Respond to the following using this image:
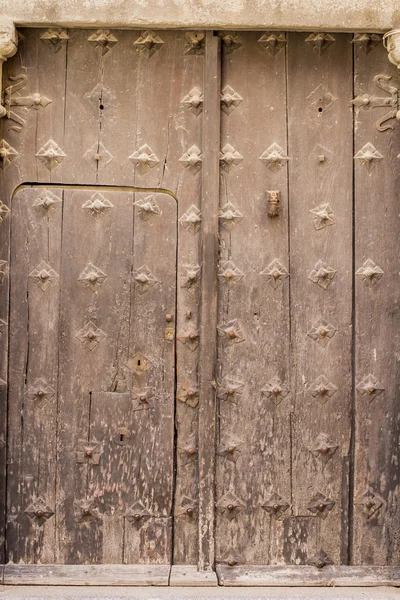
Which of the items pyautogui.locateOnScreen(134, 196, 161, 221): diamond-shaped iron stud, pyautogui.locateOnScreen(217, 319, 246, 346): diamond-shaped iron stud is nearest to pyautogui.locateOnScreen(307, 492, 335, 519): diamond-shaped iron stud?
pyautogui.locateOnScreen(217, 319, 246, 346): diamond-shaped iron stud

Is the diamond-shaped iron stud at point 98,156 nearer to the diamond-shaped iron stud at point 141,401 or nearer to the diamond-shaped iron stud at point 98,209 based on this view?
the diamond-shaped iron stud at point 98,209

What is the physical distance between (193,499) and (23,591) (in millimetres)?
662

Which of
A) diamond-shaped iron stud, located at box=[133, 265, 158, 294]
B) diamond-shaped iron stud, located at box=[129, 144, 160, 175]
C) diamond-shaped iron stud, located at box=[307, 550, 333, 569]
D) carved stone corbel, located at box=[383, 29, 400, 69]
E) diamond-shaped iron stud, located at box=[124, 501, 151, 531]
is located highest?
carved stone corbel, located at box=[383, 29, 400, 69]

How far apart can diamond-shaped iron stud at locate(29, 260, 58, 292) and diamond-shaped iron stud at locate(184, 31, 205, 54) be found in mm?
935

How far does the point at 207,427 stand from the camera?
97.9 inches

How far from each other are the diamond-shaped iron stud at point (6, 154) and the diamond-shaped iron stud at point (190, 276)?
73 cm

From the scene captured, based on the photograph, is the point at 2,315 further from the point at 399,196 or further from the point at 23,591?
the point at 399,196

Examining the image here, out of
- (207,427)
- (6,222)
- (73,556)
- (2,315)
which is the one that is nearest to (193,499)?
(207,427)

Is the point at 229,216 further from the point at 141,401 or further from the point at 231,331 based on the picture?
the point at 141,401

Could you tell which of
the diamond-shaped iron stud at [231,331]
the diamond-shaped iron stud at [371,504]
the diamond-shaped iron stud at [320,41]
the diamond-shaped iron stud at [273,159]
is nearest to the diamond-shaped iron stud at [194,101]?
the diamond-shaped iron stud at [273,159]

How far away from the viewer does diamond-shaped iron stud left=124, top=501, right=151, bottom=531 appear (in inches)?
98.8

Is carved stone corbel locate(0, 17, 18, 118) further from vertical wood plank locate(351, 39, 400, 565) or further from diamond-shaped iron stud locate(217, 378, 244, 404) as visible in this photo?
diamond-shaped iron stud locate(217, 378, 244, 404)

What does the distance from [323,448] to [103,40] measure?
1673 millimetres

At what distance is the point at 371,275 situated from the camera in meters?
2.50
